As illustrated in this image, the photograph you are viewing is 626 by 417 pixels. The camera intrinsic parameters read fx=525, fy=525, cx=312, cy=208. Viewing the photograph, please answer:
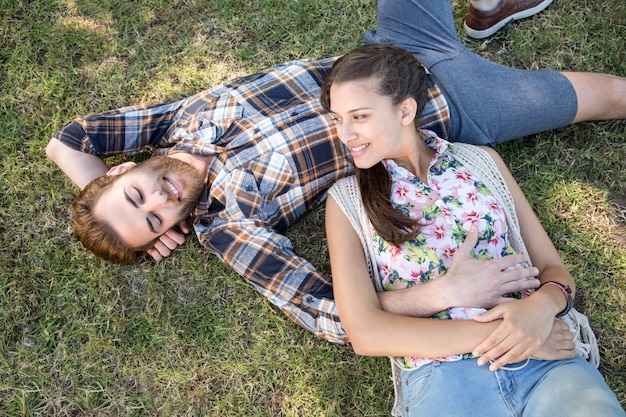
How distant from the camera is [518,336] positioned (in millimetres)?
2760

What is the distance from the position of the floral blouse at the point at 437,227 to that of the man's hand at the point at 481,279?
87 mm

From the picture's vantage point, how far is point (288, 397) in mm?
3602

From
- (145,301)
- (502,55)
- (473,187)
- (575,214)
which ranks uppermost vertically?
(502,55)

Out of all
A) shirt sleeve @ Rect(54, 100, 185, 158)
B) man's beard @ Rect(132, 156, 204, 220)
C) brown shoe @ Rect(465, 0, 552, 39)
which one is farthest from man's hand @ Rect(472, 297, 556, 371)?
shirt sleeve @ Rect(54, 100, 185, 158)

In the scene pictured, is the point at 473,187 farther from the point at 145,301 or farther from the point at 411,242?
the point at 145,301

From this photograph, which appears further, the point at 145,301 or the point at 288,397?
the point at 145,301

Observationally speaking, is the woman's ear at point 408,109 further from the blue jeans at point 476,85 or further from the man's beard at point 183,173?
the man's beard at point 183,173

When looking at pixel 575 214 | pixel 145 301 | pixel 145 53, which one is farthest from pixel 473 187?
pixel 145 53

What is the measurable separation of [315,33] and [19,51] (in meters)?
2.45

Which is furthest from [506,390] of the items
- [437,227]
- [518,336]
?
A: [437,227]

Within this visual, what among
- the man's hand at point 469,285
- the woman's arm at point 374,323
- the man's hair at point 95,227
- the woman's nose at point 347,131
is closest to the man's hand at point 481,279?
the man's hand at point 469,285

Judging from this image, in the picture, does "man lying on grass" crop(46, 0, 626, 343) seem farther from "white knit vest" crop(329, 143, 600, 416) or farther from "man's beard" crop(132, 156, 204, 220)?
"white knit vest" crop(329, 143, 600, 416)

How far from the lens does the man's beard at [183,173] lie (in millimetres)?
3422

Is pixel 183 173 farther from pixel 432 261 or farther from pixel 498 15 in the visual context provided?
pixel 498 15
